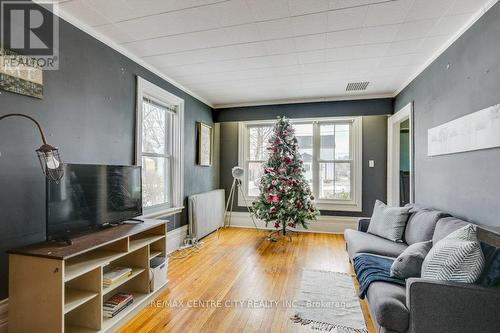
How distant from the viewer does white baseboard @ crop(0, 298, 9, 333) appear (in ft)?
5.61

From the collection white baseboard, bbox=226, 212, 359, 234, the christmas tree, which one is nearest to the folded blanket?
the christmas tree

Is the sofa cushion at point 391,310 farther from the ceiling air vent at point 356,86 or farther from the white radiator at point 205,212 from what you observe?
the ceiling air vent at point 356,86

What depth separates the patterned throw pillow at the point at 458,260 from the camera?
1.41m

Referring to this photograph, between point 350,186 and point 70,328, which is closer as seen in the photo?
point 70,328

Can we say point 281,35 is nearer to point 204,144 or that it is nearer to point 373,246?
point 373,246

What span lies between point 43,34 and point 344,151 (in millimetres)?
4641

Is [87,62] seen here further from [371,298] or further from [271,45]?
[371,298]

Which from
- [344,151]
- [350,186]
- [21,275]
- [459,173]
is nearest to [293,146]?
[344,151]

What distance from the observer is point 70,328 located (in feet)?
5.79

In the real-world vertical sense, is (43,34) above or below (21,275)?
above

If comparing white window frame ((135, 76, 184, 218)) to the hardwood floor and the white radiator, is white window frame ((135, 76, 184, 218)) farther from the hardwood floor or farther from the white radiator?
the hardwood floor

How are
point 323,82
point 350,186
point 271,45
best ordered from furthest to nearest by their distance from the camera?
point 350,186
point 323,82
point 271,45

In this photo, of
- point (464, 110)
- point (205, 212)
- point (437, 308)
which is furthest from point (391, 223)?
point (205, 212)

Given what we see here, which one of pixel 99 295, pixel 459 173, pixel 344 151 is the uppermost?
pixel 344 151
